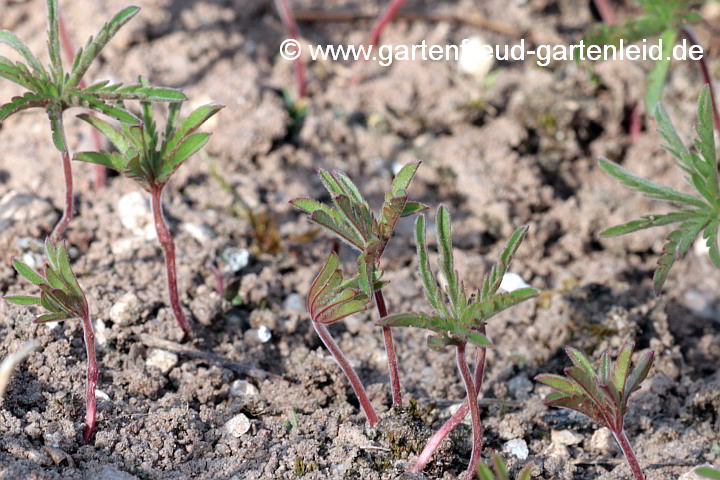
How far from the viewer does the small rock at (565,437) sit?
7.92ft

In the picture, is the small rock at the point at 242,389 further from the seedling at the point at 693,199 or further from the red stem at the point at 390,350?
the seedling at the point at 693,199

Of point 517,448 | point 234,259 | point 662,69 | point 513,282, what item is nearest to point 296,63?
point 234,259

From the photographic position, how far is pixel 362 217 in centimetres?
205

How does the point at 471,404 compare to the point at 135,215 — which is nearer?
the point at 471,404

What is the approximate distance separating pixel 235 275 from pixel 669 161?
2.11m

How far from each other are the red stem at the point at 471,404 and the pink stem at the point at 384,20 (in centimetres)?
222

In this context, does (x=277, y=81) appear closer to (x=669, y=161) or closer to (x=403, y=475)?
(x=669, y=161)

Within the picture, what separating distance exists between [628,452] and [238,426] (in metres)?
1.10

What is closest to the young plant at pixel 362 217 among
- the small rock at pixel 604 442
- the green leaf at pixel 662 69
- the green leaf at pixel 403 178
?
the green leaf at pixel 403 178

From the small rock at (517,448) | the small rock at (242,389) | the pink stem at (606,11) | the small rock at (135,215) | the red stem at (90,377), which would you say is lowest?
the small rock at (517,448)

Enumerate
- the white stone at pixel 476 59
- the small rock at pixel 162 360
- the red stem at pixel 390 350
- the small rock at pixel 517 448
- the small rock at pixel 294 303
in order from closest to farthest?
the red stem at pixel 390 350, the small rock at pixel 517 448, the small rock at pixel 162 360, the small rock at pixel 294 303, the white stone at pixel 476 59

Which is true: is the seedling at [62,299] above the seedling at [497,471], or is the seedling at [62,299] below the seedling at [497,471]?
above

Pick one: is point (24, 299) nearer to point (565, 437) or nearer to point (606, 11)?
point (565, 437)

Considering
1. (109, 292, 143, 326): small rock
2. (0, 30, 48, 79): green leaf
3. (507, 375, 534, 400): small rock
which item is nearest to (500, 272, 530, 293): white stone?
(507, 375, 534, 400): small rock
